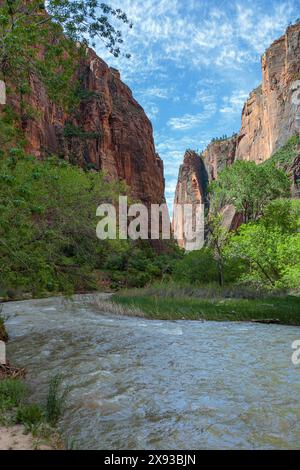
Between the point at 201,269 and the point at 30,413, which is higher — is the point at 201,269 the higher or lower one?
the lower one

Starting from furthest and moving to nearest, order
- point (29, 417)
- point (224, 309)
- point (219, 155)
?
point (219, 155), point (224, 309), point (29, 417)

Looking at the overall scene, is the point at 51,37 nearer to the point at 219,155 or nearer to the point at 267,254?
the point at 267,254

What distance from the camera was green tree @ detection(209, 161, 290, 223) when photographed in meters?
39.8

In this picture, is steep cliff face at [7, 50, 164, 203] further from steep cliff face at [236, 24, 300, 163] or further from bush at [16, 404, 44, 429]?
bush at [16, 404, 44, 429]

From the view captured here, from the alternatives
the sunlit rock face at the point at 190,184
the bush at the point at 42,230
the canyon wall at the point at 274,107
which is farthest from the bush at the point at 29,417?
the sunlit rock face at the point at 190,184

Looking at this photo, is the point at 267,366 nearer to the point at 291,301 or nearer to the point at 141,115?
the point at 291,301

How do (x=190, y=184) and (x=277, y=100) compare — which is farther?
(x=190, y=184)

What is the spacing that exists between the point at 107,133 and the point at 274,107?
124ft

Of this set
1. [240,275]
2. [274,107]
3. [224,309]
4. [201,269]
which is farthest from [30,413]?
[274,107]

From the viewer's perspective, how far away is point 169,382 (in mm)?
7820

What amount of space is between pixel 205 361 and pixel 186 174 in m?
118

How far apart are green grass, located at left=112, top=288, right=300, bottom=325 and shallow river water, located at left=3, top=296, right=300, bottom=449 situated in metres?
2.13

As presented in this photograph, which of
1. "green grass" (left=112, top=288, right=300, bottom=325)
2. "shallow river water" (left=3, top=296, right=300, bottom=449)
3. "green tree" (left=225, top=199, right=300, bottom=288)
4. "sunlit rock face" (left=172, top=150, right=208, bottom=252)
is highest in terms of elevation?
"sunlit rock face" (left=172, top=150, right=208, bottom=252)

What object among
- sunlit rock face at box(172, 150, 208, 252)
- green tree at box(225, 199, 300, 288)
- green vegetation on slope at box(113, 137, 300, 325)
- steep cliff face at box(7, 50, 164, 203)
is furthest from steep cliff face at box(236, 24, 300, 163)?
green tree at box(225, 199, 300, 288)
